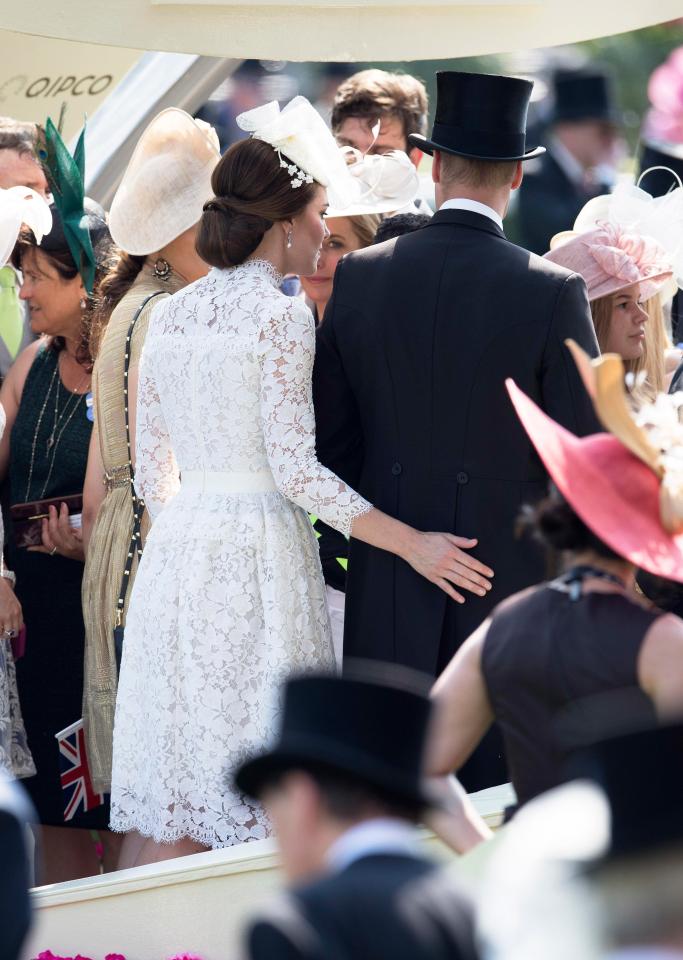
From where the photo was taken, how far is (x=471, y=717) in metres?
2.23

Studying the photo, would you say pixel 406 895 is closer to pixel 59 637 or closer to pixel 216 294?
pixel 216 294

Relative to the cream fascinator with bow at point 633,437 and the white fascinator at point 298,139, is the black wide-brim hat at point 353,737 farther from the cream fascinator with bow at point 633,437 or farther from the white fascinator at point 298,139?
the white fascinator at point 298,139

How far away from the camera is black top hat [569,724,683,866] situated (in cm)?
152

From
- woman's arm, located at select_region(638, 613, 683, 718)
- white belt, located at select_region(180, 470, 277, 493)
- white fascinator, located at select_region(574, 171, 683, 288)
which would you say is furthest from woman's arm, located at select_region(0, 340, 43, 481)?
woman's arm, located at select_region(638, 613, 683, 718)

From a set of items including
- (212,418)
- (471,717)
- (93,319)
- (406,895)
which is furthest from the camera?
(93,319)

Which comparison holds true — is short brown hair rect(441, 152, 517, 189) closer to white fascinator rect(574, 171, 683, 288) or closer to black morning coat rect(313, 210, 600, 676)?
black morning coat rect(313, 210, 600, 676)

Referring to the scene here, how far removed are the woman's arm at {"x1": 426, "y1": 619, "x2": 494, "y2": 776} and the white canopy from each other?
202cm

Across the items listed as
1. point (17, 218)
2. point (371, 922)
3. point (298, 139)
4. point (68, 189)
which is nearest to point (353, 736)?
point (371, 922)

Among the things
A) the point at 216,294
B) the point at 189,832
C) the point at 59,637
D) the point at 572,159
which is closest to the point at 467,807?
the point at 189,832

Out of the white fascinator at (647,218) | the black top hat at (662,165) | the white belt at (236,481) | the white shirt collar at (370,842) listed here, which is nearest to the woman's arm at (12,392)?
the white belt at (236,481)

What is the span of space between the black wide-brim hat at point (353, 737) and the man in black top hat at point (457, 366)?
155 cm

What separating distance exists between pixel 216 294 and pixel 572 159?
8237 millimetres

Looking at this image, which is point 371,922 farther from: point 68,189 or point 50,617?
point 68,189

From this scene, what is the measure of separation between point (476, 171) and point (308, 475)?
31.2 inches
